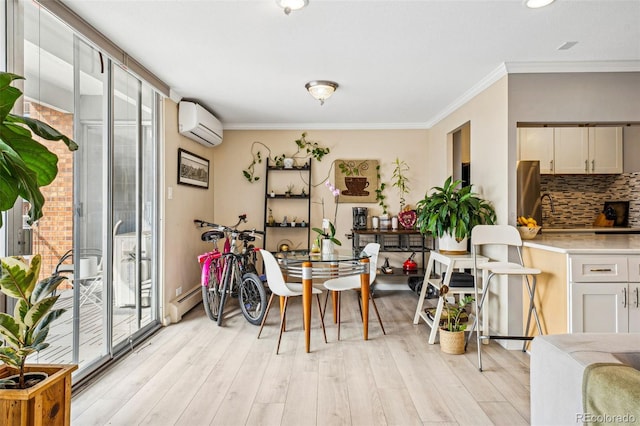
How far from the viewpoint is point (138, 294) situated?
322cm

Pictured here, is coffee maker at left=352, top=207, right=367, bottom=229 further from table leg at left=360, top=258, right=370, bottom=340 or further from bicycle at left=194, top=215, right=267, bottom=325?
table leg at left=360, top=258, right=370, bottom=340

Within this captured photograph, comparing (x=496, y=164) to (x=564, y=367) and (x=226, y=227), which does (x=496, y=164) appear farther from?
(x=226, y=227)

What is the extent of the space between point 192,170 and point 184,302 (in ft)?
4.93

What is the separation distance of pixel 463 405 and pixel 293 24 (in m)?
2.52

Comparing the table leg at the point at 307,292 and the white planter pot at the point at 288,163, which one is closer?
the table leg at the point at 307,292

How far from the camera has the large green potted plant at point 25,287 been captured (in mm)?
1263

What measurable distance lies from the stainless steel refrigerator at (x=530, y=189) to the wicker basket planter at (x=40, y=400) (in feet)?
15.0

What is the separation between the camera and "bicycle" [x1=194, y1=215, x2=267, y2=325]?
3.55m

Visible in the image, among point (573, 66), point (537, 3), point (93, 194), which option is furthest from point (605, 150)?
point (93, 194)

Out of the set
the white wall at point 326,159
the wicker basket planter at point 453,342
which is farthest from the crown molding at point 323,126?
the wicker basket planter at point 453,342

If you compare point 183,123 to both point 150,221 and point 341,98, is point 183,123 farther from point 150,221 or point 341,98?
point 341,98

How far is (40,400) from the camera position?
4.59 feet

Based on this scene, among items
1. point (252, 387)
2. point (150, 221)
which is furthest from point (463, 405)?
point (150, 221)

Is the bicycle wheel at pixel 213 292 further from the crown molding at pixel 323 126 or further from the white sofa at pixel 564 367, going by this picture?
the white sofa at pixel 564 367
